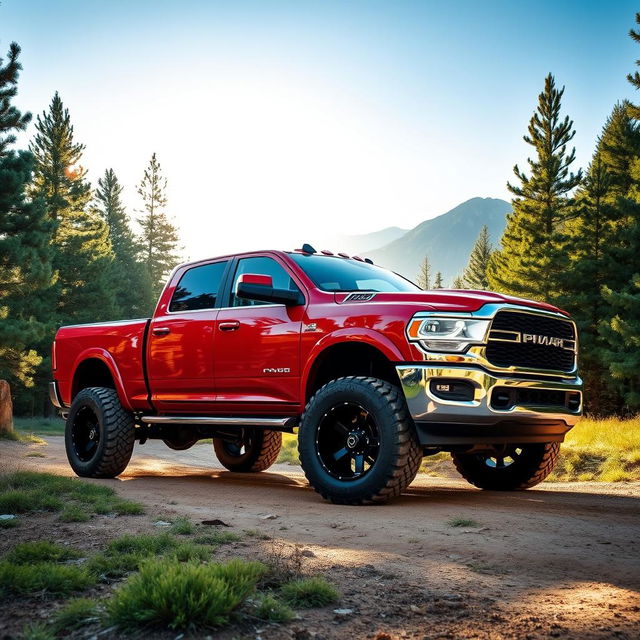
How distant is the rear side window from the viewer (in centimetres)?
751

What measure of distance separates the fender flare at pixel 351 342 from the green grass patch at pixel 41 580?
3051 millimetres

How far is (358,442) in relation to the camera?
5.89 meters

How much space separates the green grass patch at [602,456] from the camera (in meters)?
9.97

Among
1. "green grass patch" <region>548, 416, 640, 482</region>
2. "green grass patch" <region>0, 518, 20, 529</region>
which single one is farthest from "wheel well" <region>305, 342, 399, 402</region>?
"green grass patch" <region>548, 416, 640, 482</region>

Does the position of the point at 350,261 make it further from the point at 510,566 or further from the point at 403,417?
the point at 510,566

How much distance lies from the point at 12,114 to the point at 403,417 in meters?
20.1

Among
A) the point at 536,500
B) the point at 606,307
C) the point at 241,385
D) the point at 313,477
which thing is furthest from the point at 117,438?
the point at 606,307

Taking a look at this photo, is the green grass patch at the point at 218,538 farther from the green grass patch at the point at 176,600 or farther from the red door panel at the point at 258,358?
the red door panel at the point at 258,358

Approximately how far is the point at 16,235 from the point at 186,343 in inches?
733

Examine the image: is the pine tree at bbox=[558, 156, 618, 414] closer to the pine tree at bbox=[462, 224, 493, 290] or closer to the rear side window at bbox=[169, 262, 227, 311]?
the rear side window at bbox=[169, 262, 227, 311]

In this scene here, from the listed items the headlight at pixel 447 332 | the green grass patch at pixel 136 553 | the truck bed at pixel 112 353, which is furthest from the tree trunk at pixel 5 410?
the green grass patch at pixel 136 553

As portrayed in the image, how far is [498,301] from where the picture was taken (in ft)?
18.6

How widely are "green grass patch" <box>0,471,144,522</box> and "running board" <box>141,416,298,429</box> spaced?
1.19 meters

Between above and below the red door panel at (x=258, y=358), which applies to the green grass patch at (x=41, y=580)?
below
